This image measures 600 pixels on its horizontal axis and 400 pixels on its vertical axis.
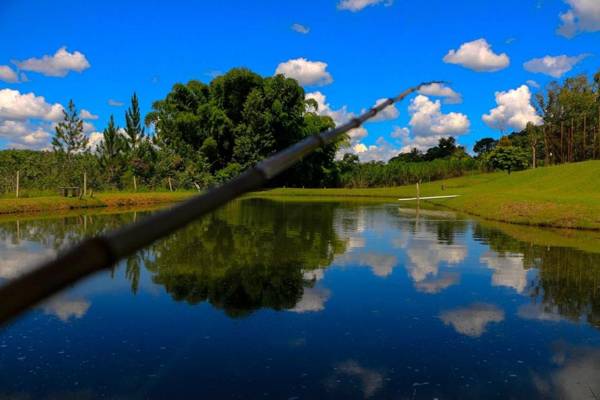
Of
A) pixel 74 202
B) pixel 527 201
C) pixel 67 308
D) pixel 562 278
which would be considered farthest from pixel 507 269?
pixel 74 202

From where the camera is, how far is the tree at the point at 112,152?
54.8 metres

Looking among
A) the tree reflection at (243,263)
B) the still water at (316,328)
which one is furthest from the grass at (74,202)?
the still water at (316,328)

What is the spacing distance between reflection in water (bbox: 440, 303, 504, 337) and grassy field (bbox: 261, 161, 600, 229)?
15.9 m

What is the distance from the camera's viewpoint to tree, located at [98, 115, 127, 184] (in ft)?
180

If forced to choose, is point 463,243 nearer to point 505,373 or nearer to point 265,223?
point 265,223

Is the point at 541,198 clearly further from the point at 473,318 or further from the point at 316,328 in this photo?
the point at 316,328

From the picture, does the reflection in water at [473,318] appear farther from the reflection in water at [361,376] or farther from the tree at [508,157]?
the tree at [508,157]

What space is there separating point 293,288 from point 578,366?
18.9 feet

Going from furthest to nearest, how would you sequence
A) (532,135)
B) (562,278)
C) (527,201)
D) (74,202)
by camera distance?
(532,135) → (74,202) → (527,201) → (562,278)

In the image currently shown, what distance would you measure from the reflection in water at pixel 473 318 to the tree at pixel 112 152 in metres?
50.5

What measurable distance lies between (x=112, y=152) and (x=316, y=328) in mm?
54407

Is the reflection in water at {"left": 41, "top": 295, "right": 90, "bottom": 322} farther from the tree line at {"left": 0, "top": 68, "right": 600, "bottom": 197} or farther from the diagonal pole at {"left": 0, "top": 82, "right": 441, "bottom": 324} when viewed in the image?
the tree line at {"left": 0, "top": 68, "right": 600, "bottom": 197}

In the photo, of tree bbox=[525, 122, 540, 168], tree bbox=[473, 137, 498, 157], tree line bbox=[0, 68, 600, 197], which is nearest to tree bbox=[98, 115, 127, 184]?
tree line bbox=[0, 68, 600, 197]

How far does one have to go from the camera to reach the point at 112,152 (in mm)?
56719
